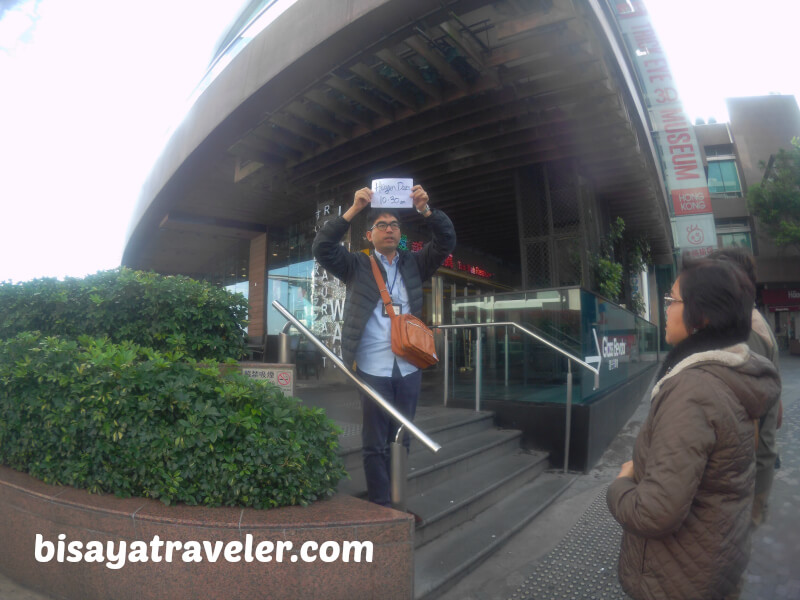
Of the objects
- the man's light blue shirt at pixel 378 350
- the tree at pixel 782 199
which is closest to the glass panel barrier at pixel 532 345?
the man's light blue shirt at pixel 378 350

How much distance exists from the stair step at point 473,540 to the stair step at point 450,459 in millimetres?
378

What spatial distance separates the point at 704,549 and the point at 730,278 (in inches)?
27.7

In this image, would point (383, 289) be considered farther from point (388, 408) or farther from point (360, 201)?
point (388, 408)

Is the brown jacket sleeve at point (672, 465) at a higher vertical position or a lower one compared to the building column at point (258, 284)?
lower

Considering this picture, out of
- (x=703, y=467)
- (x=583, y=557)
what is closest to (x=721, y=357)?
(x=703, y=467)

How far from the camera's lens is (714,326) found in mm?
1380

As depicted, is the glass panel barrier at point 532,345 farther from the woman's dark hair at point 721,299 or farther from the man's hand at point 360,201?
the woman's dark hair at point 721,299

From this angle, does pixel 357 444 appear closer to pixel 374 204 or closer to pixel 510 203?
pixel 374 204

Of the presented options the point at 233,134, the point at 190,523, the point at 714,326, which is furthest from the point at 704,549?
the point at 233,134

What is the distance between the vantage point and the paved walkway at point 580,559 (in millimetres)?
2623

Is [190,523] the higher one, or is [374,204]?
[374,204]

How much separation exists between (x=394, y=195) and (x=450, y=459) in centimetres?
223

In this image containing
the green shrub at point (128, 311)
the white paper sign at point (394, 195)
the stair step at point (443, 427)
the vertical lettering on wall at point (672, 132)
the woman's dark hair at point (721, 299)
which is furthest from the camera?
the vertical lettering on wall at point (672, 132)

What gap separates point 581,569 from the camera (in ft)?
9.45
